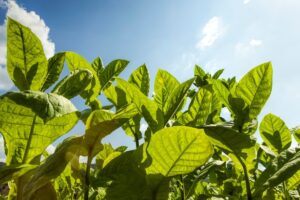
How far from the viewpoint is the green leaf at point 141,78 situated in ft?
5.89

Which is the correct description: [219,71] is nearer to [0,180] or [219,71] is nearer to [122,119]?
[122,119]

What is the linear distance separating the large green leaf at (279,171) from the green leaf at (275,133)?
331 mm

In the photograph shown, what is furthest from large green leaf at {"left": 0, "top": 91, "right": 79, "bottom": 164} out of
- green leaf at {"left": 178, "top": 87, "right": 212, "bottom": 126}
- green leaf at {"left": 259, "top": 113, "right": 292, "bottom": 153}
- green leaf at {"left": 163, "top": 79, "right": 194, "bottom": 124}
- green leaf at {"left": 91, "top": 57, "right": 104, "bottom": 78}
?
green leaf at {"left": 91, "top": 57, "right": 104, "bottom": 78}

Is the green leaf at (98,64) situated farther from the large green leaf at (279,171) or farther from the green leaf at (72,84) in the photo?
the large green leaf at (279,171)

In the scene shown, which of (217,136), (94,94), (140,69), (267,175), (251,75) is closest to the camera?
(217,136)

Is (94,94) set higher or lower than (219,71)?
lower

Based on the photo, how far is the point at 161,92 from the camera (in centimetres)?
149

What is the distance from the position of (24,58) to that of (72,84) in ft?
0.61

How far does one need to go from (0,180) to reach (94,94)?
72cm

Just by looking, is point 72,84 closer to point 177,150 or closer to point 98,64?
point 177,150

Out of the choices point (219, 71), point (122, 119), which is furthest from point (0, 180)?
point (219, 71)

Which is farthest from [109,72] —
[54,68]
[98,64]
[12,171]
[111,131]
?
[12,171]

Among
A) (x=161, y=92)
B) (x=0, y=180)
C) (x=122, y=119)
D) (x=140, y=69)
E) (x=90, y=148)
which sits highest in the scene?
(x=140, y=69)

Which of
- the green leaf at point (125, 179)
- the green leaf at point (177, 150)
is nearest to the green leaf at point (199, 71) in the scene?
the green leaf at point (125, 179)
